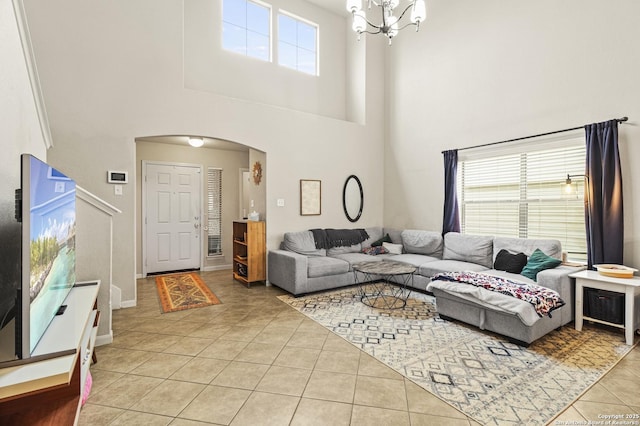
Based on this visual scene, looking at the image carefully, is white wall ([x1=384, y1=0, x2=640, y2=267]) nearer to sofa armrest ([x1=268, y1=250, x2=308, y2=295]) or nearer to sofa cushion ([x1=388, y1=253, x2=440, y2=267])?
sofa cushion ([x1=388, y1=253, x2=440, y2=267])

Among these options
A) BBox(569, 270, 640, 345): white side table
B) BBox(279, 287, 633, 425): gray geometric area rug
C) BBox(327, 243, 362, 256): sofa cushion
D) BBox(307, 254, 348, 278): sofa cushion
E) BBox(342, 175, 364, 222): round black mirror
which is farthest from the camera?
BBox(342, 175, 364, 222): round black mirror

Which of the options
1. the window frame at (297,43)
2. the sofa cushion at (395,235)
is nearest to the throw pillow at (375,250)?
the sofa cushion at (395,235)

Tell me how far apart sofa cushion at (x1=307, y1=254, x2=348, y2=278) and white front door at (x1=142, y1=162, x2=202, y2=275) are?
2.80 meters

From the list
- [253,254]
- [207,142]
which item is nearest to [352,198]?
[253,254]

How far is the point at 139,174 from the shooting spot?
5.71 meters

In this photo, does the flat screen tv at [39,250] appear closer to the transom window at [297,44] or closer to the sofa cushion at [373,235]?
the sofa cushion at [373,235]

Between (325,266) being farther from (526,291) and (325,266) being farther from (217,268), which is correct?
(217,268)

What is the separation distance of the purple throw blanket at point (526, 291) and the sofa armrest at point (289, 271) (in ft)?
6.40

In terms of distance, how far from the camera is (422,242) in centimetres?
518

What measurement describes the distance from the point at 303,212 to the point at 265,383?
3.35 meters

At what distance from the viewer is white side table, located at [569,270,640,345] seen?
2861 mm

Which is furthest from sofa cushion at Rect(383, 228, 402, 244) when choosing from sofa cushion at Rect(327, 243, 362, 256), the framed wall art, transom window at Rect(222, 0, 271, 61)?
transom window at Rect(222, 0, 271, 61)

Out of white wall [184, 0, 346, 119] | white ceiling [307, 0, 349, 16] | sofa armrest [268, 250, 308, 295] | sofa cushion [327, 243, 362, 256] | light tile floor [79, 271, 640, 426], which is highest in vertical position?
white ceiling [307, 0, 349, 16]

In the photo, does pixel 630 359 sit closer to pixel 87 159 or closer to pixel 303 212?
pixel 303 212
